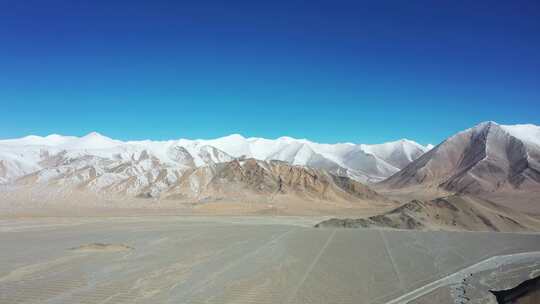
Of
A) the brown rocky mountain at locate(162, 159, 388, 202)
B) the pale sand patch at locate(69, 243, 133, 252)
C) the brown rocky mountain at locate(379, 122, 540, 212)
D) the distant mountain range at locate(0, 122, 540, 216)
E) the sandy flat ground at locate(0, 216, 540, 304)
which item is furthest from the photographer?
the brown rocky mountain at locate(379, 122, 540, 212)

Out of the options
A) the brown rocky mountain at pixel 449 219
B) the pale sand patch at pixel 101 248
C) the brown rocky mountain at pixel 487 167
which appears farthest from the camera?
the brown rocky mountain at pixel 487 167

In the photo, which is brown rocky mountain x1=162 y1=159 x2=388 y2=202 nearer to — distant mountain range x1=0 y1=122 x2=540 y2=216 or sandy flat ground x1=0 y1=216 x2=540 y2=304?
distant mountain range x1=0 y1=122 x2=540 y2=216

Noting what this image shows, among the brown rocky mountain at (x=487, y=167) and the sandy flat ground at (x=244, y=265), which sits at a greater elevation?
the brown rocky mountain at (x=487, y=167)

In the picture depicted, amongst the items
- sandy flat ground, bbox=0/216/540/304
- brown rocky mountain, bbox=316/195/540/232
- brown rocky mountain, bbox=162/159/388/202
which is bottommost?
sandy flat ground, bbox=0/216/540/304

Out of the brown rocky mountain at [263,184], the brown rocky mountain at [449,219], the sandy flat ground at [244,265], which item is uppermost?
the brown rocky mountain at [263,184]

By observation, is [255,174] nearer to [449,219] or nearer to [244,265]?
[449,219]

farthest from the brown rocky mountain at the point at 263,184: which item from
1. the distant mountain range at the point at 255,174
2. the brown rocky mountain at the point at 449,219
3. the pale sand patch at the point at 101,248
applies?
the pale sand patch at the point at 101,248

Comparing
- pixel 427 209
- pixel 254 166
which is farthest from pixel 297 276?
pixel 254 166

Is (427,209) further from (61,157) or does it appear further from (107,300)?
(61,157)

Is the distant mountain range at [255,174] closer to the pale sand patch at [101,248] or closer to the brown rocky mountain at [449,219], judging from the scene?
the brown rocky mountain at [449,219]

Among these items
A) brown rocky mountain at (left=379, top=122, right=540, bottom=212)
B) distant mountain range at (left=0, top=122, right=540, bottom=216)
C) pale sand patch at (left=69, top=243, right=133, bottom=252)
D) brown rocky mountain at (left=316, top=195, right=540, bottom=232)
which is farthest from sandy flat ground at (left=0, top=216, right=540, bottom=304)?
brown rocky mountain at (left=379, top=122, right=540, bottom=212)

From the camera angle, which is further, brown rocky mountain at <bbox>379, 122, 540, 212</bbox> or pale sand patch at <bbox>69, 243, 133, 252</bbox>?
brown rocky mountain at <bbox>379, 122, 540, 212</bbox>
